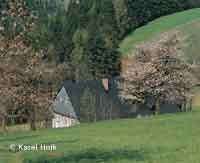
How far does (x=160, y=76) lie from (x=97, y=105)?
575 inches

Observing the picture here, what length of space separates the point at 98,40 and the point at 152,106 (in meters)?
39.9

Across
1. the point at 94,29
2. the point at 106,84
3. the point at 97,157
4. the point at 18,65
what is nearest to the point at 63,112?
the point at 106,84

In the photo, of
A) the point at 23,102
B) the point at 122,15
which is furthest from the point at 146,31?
the point at 23,102

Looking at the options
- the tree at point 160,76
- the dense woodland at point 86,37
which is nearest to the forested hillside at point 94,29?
the dense woodland at point 86,37

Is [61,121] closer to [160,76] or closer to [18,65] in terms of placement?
[160,76]

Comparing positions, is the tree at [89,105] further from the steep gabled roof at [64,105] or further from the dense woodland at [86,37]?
the steep gabled roof at [64,105]

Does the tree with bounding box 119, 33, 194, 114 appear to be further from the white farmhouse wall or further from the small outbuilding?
the white farmhouse wall

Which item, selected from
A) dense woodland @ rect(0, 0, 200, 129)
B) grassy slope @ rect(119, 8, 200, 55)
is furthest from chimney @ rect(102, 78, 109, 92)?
grassy slope @ rect(119, 8, 200, 55)

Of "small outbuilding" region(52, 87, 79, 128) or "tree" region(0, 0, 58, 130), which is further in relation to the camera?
"small outbuilding" region(52, 87, 79, 128)

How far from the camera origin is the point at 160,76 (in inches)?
2298

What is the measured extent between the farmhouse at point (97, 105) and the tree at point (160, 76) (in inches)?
264

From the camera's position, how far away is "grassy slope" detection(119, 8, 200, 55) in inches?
4488

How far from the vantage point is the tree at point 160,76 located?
5841 cm

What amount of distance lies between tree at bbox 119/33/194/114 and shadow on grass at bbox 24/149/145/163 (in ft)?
134
